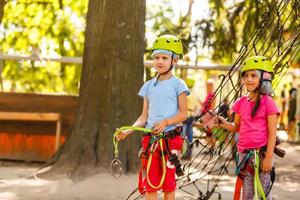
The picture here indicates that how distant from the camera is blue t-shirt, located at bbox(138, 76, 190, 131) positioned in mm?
5453

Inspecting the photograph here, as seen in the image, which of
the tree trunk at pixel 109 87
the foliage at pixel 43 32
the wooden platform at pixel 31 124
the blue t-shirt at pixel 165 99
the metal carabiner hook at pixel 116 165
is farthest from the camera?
the foliage at pixel 43 32

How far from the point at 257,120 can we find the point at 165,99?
762mm

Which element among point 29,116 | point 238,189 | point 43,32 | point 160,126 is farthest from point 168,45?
point 43,32

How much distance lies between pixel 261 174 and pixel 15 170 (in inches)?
218

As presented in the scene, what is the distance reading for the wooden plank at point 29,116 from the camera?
11242 mm

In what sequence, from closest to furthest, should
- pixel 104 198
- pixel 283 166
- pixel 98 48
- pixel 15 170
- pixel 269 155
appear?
pixel 269 155 → pixel 104 198 → pixel 98 48 → pixel 15 170 → pixel 283 166

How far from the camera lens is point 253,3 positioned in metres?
12.7

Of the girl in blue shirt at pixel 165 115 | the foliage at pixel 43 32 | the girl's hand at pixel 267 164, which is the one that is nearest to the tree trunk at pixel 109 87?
the girl in blue shirt at pixel 165 115

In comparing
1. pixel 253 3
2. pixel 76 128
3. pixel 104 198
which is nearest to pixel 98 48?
pixel 76 128

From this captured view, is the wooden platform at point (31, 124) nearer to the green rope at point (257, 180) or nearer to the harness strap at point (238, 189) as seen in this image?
the harness strap at point (238, 189)

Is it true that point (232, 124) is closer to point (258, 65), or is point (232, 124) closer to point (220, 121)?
point (220, 121)

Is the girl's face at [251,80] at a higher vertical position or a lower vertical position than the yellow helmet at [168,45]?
lower

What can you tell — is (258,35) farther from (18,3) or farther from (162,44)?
(18,3)

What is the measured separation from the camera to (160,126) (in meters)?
5.31
